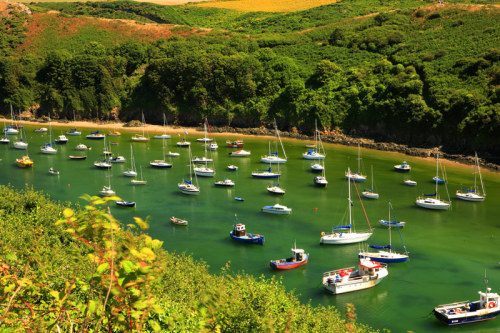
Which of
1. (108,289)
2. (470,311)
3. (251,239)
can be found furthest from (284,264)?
(108,289)

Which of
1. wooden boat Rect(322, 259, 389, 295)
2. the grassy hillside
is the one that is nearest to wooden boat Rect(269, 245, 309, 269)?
wooden boat Rect(322, 259, 389, 295)

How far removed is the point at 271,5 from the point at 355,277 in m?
157

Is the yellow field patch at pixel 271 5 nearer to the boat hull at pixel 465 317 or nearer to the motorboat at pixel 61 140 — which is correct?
the motorboat at pixel 61 140

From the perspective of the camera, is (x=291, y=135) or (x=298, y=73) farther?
(x=298, y=73)

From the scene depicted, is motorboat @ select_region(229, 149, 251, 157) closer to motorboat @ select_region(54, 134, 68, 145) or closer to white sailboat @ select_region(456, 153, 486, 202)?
motorboat @ select_region(54, 134, 68, 145)

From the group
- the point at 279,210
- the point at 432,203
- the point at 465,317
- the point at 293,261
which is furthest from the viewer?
the point at 432,203

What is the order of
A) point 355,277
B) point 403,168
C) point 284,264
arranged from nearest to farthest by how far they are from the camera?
point 355,277 → point 284,264 → point 403,168

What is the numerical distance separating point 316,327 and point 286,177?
47718 mm

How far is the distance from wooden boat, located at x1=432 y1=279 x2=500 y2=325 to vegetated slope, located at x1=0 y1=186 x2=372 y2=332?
9977mm

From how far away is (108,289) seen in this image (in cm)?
638

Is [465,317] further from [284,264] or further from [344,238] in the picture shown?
[344,238]

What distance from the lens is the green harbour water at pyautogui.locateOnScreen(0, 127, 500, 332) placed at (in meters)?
35.7

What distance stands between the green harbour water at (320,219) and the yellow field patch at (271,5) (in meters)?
101

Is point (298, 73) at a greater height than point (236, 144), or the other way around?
point (298, 73)
